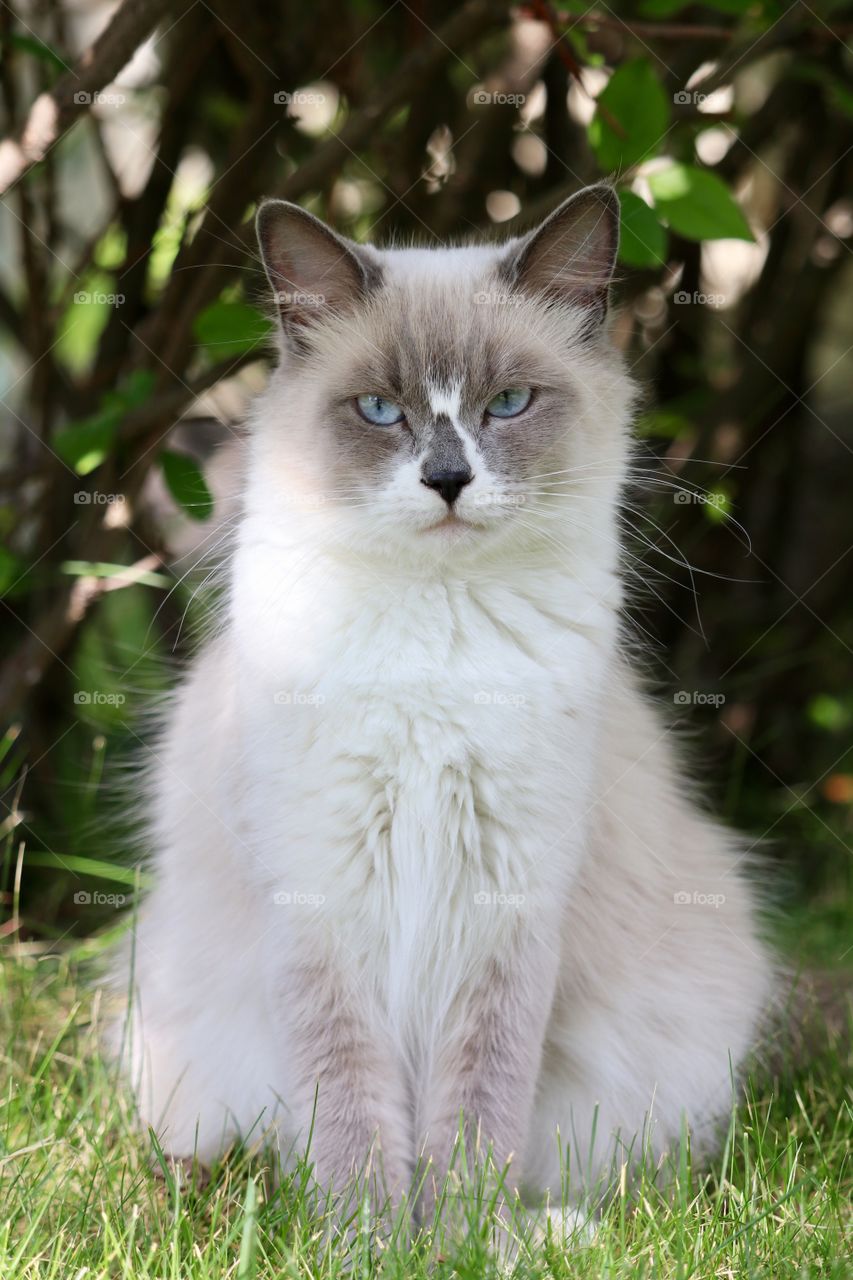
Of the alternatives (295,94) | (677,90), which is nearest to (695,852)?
(677,90)

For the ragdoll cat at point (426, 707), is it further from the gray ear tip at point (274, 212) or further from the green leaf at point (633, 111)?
the green leaf at point (633, 111)

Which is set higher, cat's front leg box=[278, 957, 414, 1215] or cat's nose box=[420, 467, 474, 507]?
cat's nose box=[420, 467, 474, 507]

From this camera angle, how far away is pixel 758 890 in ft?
10.4

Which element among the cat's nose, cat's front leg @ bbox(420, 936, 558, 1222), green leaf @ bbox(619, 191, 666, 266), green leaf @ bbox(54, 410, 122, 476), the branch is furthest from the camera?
green leaf @ bbox(54, 410, 122, 476)

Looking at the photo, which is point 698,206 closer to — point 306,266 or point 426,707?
point 306,266

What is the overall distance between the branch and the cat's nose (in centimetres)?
122

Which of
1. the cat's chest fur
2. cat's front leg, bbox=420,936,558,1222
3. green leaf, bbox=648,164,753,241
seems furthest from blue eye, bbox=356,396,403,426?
cat's front leg, bbox=420,936,558,1222

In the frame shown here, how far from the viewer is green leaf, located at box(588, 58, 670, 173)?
2.47 m

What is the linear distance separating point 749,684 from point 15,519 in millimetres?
2375

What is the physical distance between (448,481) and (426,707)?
1.19 ft

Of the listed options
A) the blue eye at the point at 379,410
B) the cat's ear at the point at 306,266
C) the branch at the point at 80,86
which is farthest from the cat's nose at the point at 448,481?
the branch at the point at 80,86

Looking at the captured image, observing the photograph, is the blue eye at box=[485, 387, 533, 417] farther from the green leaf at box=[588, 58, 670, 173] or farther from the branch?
the branch

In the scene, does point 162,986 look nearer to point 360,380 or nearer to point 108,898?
point 108,898

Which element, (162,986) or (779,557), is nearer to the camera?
(162,986)
